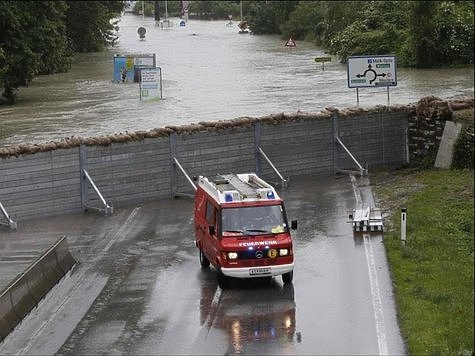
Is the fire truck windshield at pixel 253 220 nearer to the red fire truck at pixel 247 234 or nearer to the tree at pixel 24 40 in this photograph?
the red fire truck at pixel 247 234

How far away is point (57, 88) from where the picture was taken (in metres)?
56.6

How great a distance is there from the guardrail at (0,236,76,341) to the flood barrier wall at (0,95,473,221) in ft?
16.5

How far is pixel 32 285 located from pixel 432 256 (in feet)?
26.8

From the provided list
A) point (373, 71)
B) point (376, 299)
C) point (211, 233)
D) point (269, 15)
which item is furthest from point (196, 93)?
point (269, 15)

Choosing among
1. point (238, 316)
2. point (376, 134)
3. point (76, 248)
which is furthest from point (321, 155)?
point (238, 316)

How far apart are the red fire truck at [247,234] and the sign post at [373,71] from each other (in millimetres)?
15984

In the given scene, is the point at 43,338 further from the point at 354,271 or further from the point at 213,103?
the point at 213,103

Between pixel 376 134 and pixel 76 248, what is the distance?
40.9ft

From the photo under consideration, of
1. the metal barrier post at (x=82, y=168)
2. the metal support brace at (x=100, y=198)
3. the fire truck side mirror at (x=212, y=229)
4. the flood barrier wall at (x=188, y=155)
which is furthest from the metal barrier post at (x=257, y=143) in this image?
the fire truck side mirror at (x=212, y=229)

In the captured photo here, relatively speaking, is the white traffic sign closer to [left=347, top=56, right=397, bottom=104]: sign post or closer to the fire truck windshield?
[left=347, top=56, right=397, bottom=104]: sign post

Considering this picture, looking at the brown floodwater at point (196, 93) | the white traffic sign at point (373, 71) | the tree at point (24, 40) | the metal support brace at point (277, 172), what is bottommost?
the metal support brace at point (277, 172)

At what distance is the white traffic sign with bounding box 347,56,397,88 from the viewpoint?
35812mm

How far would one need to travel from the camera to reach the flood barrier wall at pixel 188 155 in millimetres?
27203

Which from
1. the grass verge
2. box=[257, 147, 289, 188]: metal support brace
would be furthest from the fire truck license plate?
box=[257, 147, 289, 188]: metal support brace
